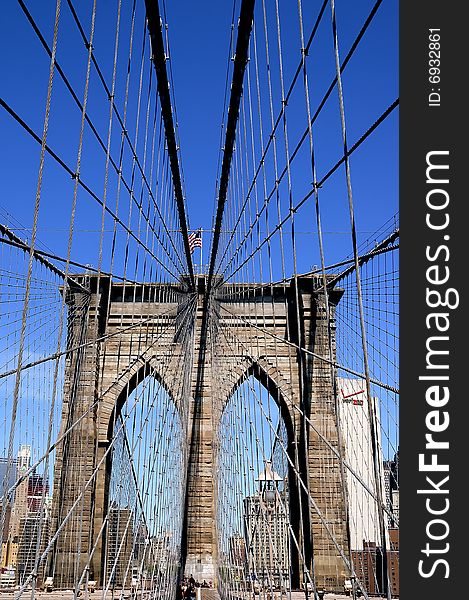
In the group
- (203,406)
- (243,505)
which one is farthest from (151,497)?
(203,406)

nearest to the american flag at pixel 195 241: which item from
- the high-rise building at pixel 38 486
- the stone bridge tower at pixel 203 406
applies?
the stone bridge tower at pixel 203 406

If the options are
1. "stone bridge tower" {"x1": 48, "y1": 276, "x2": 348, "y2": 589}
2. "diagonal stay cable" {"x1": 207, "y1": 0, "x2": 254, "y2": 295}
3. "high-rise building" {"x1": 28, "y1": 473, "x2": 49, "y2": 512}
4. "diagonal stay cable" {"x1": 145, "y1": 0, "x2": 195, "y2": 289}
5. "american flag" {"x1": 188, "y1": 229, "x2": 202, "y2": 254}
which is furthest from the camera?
"american flag" {"x1": 188, "y1": 229, "x2": 202, "y2": 254}

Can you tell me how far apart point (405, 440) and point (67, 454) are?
1208cm

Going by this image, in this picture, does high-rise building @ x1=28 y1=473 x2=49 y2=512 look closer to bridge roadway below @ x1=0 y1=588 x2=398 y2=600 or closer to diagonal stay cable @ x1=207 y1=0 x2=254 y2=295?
bridge roadway below @ x1=0 y1=588 x2=398 y2=600

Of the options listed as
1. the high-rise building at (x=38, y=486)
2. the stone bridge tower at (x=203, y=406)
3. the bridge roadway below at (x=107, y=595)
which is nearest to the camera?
the high-rise building at (x=38, y=486)

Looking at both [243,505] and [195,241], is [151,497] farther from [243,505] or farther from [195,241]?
[195,241]

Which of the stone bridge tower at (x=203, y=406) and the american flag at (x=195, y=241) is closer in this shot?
the stone bridge tower at (x=203, y=406)

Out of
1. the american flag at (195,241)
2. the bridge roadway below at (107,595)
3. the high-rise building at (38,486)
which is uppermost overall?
the american flag at (195,241)

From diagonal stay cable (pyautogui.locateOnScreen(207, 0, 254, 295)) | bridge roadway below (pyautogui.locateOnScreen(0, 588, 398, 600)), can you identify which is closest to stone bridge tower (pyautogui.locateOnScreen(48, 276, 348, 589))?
bridge roadway below (pyautogui.locateOnScreen(0, 588, 398, 600))

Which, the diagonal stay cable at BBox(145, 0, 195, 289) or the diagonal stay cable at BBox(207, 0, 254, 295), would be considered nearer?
the diagonal stay cable at BBox(207, 0, 254, 295)

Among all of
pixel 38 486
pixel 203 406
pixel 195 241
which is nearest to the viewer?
pixel 38 486

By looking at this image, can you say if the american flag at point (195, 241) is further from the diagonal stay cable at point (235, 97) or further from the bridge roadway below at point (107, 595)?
the bridge roadway below at point (107, 595)

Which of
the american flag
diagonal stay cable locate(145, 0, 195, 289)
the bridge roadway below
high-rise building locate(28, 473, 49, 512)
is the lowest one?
the bridge roadway below

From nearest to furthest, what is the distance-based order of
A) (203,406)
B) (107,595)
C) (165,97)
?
(165,97) → (107,595) → (203,406)
